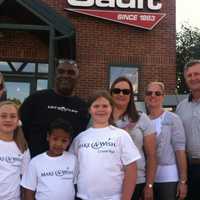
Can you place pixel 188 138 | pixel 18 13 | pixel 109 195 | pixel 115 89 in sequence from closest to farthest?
pixel 109 195 → pixel 115 89 → pixel 188 138 → pixel 18 13

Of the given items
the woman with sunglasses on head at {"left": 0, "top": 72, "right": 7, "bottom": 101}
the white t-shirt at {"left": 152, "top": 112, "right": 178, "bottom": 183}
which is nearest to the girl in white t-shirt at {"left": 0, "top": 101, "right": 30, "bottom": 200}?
the woman with sunglasses on head at {"left": 0, "top": 72, "right": 7, "bottom": 101}

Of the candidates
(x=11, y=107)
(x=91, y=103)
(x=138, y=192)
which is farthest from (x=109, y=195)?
(x=11, y=107)

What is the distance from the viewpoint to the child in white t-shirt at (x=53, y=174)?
3.67 meters

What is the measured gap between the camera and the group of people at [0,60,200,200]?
358 cm

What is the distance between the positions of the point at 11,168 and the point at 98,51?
8659 millimetres

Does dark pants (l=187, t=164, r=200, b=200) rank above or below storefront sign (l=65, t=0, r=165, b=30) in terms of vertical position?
below

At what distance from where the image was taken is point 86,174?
3.57 meters

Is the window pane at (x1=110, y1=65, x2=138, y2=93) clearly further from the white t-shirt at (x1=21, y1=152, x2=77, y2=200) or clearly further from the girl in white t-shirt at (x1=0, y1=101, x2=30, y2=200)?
the white t-shirt at (x1=21, y1=152, x2=77, y2=200)

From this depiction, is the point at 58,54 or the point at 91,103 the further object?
the point at 58,54

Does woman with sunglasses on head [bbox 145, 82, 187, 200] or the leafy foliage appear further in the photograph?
the leafy foliage

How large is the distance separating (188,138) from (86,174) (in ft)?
4.23

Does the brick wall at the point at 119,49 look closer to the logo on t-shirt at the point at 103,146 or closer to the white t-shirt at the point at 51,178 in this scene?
the white t-shirt at the point at 51,178

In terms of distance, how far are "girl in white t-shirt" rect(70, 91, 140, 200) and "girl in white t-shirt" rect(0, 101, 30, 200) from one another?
50 cm

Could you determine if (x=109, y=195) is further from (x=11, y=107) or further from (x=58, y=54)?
(x=58, y=54)
